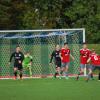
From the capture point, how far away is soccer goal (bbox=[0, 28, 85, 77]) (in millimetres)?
35312

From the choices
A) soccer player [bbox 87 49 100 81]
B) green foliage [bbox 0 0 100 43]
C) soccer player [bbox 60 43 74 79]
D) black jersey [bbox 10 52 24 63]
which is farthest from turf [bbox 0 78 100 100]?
green foliage [bbox 0 0 100 43]

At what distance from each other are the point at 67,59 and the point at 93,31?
74.6ft

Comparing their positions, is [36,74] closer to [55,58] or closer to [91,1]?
[55,58]

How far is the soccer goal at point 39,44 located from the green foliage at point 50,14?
17.2m

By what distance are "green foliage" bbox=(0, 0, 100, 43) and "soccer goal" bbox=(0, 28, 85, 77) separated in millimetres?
17243

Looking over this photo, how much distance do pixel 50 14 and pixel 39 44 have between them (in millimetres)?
21489

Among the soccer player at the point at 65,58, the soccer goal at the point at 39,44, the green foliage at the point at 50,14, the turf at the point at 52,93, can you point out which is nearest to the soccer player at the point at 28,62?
the soccer goal at the point at 39,44

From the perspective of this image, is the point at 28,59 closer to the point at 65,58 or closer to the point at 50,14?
the point at 65,58

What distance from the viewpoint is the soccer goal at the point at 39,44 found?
35312mm

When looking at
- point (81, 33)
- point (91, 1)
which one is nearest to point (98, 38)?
point (91, 1)

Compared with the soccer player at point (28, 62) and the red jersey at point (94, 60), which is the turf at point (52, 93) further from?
the soccer player at point (28, 62)

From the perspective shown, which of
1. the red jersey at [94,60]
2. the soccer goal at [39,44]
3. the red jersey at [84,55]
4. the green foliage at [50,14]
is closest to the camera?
the red jersey at [94,60]

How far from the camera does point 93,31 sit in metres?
54.1

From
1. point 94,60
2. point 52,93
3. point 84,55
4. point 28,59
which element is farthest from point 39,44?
point 52,93
